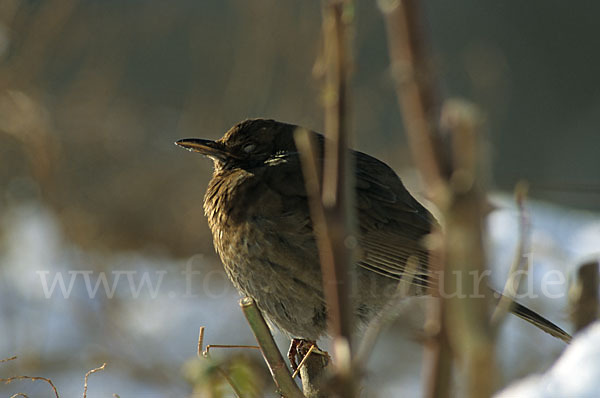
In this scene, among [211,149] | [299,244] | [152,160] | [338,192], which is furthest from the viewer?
[152,160]

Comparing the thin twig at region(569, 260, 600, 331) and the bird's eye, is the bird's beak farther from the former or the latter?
the thin twig at region(569, 260, 600, 331)

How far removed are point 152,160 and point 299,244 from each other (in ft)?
15.9

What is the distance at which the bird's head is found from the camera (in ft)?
11.9

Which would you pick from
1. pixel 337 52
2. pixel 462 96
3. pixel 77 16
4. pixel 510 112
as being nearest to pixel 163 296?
pixel 77 16

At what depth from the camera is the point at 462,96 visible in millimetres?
8453

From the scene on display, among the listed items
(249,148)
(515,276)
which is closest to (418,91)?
(515,276)

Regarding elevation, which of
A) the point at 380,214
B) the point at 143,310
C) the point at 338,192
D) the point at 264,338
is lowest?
the point at 143,310

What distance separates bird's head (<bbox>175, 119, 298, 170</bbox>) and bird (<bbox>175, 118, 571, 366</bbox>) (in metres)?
0.17

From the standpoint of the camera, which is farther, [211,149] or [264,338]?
[211,149]

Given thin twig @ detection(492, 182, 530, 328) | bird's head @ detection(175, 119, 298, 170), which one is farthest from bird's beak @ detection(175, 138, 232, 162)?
thin twig @ detection(492, 182, 530, 328)

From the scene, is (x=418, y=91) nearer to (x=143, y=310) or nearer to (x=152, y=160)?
(x=143, y=310)

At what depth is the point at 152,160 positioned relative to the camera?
7.64 metres

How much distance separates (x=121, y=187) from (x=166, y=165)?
19.5 inches

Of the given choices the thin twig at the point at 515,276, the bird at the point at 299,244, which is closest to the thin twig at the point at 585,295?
→ the thin twig at the point at 515,276
